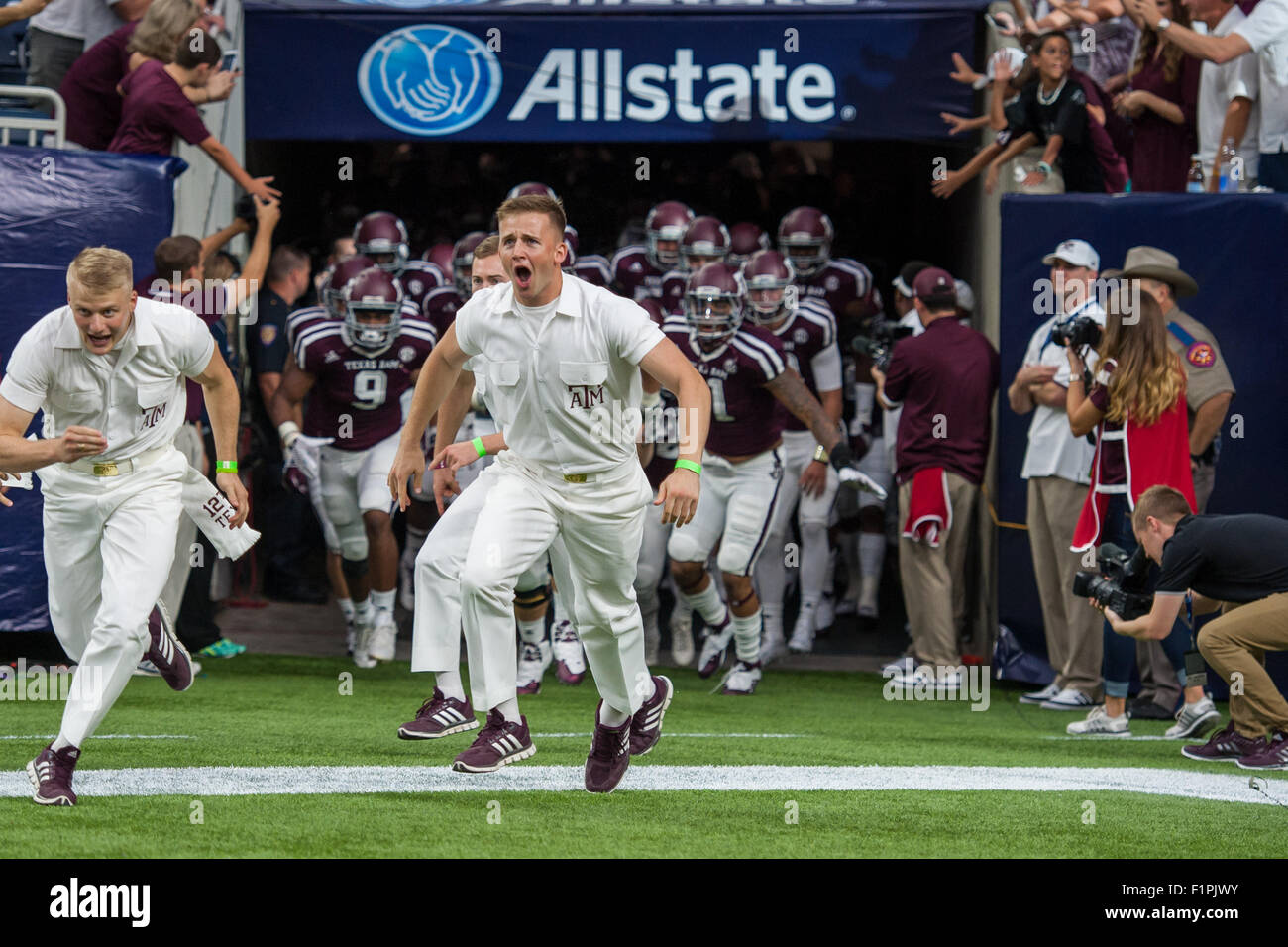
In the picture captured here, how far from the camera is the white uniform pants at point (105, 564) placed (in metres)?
5.20

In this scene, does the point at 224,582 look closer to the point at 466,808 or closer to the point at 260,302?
the point at 260,302

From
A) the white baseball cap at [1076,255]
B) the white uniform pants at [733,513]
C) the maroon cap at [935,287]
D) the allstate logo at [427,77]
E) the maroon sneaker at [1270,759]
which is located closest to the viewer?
the maroon sneaker at [1270,759]

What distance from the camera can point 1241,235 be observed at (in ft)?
29.0

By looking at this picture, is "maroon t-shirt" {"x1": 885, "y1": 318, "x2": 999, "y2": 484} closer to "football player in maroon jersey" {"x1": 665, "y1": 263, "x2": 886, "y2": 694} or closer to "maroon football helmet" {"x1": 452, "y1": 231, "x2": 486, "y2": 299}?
"football player in maroon jersey" {"x1": 665, "y1": 263, "x2": 886, "y2": 694}

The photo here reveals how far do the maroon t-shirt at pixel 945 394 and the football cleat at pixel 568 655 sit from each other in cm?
197

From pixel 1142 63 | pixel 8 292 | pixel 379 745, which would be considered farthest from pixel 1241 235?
pixel 8 292

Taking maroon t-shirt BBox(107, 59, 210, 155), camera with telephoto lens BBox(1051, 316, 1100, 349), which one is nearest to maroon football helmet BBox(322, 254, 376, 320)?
maroon t-shirt BBox(107, 59, 210, 155)

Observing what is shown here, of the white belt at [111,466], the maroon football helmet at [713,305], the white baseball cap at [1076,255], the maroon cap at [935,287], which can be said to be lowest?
the white belt at [111,466]

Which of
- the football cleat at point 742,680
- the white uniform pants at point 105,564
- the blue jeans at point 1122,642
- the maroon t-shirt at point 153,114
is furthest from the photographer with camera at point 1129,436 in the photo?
the maroon t-shirt at point 153,114

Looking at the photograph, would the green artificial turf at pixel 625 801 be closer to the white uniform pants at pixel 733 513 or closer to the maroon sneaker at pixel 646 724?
the maroon sneaker at pixel 646 724

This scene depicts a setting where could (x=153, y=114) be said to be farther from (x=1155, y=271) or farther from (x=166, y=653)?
(x=1155, y=271)

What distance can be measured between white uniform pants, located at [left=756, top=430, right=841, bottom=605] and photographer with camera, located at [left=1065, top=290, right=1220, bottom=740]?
196 centimetres

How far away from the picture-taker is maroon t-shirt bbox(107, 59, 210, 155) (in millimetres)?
9180
